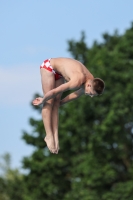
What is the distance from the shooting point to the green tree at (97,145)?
129ft

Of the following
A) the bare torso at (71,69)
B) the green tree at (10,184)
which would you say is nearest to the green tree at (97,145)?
the green tree at (10,184)

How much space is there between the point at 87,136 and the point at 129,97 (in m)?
3.44

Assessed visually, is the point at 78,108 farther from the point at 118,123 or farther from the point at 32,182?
the point at 32,182

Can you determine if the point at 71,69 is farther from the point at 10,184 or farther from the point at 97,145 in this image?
the point at 10,184

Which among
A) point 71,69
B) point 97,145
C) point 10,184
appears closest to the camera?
point 71,69

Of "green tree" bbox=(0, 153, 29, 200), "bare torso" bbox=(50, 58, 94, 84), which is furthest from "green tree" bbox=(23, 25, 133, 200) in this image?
"bare torso" bbox=(50, 58, 94, 84)

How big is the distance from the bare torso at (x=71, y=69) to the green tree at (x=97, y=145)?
24316mm

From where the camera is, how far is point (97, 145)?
39688mm

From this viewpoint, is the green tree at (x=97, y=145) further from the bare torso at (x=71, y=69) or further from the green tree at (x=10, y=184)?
the bare torso at (x=71, y=69)

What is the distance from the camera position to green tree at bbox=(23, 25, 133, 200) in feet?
129

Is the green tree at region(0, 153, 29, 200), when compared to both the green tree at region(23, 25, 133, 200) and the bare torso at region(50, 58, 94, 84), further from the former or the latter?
the bare torso at region(50, 58, 94, 84)

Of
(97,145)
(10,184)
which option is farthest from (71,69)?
(10,184)

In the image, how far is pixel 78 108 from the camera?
40.7 m

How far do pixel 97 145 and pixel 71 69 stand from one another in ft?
85.6
